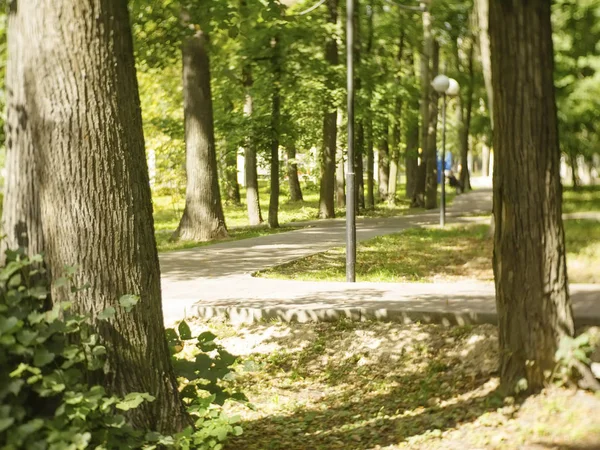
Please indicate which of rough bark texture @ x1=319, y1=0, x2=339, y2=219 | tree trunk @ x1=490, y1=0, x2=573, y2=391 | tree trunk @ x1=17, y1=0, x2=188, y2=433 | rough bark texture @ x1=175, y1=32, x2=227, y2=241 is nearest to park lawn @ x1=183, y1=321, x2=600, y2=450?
tree trunk @ x1=490, y1=0, x2=573, y2=391

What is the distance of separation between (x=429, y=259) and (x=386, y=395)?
26.2ft

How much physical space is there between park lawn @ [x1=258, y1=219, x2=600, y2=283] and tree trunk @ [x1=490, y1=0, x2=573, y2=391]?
5285mm

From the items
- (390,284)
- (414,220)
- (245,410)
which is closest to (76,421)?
(245,410)

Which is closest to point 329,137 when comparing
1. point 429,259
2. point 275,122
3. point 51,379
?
point 275,122

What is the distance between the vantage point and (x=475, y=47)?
36031 millimetres

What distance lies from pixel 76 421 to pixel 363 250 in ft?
41.1

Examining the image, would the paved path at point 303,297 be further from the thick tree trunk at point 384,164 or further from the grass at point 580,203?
the thick tree trunk at point 384,164

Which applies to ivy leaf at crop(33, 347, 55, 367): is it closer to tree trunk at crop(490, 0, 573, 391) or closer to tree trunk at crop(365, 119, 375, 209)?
tree trunk at crop(490, 0, 573, 391)

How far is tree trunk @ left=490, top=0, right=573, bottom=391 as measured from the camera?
6121mm

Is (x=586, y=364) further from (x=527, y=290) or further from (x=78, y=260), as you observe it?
(x=78, y=260)

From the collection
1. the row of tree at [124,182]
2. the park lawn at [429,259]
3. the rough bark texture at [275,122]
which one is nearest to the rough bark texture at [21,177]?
the row of tree at [124,182]

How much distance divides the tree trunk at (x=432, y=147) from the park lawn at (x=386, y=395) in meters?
21.1

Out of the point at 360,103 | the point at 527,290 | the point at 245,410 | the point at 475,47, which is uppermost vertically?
the point at 475,47

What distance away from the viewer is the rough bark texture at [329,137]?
1015 inches
